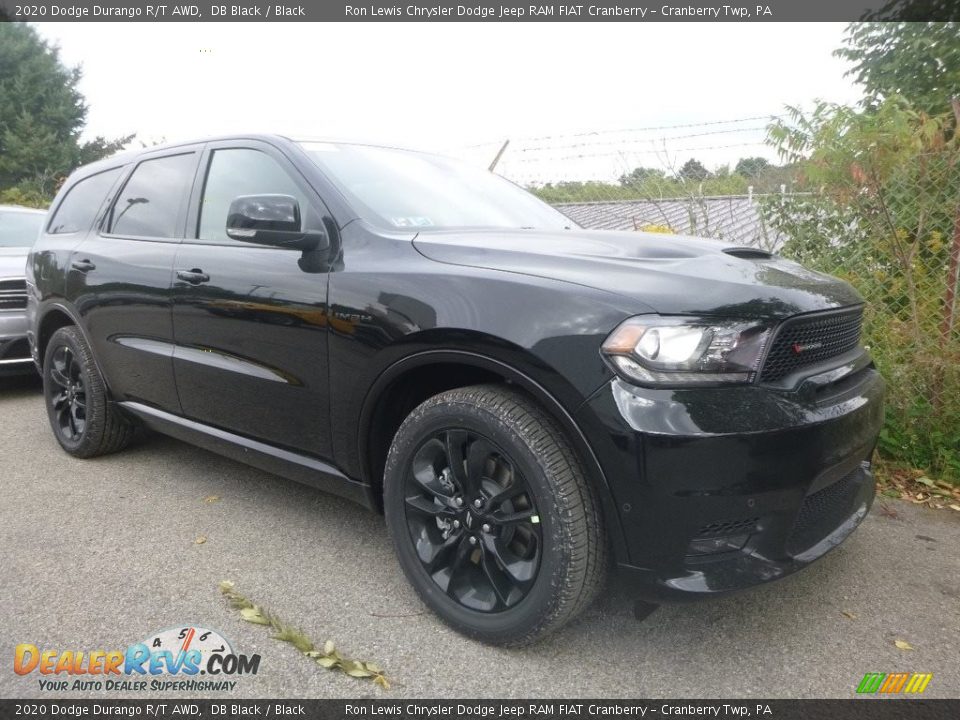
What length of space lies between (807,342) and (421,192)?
5.43 feet

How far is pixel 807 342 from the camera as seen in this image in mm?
2113

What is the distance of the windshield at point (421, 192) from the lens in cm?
274

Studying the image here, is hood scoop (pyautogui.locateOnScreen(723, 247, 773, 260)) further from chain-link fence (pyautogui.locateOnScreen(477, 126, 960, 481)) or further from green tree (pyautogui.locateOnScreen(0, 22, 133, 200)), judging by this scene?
green tree (pyautogui.locateOnScreen(0, 22, 133, 200))

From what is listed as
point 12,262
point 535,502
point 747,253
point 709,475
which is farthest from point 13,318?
point 709,475

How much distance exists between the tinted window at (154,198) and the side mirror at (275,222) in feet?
3.18

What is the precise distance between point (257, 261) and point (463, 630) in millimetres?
1604

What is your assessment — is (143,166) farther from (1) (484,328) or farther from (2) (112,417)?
(1) (484,328)

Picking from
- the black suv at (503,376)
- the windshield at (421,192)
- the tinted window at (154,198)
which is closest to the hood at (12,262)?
the tinted window at (154,198)

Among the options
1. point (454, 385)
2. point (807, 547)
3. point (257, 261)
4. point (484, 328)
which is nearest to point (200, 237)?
point (257, 261)

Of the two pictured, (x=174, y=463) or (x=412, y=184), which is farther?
(x=174, y=463)

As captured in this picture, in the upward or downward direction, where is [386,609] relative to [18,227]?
downward

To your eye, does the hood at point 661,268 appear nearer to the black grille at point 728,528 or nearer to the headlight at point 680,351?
the headlight at point 680,351

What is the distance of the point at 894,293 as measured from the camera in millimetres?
3951

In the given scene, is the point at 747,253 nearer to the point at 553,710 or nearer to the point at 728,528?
the point at 728,528
